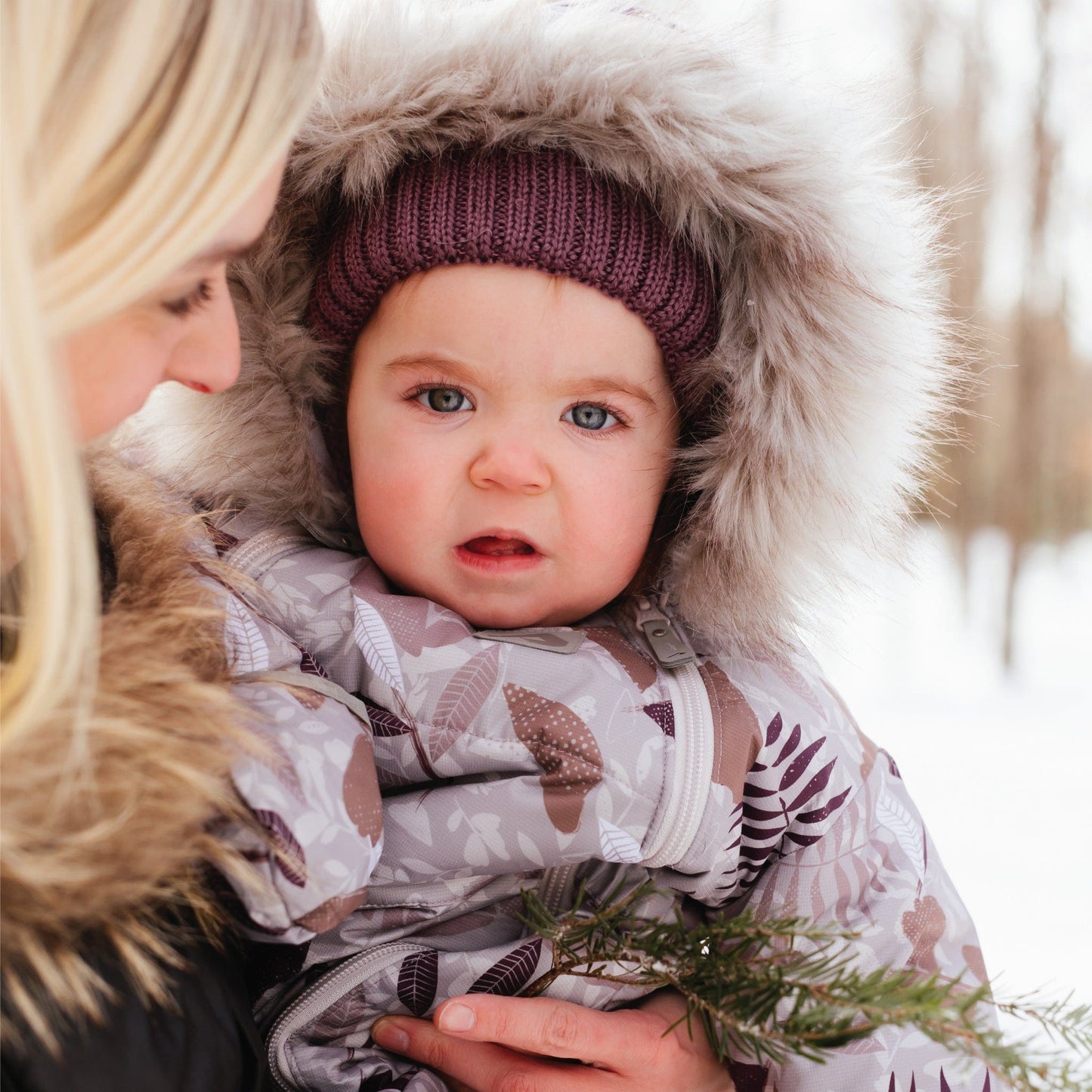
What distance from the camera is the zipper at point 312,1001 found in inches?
35.4

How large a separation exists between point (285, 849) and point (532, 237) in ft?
1.91

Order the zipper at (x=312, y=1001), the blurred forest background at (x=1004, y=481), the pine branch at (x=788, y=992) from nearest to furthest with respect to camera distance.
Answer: the pine branch at (x=788, y=992) < the zipper at (x=312, y=1001) < the blurred forest background at (x=1004, y=481)

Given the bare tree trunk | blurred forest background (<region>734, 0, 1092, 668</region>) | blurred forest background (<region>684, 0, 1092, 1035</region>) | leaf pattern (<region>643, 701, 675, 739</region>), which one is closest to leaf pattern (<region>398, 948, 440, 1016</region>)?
leaf pattern (<region>643, 701, 675, 739</region>)

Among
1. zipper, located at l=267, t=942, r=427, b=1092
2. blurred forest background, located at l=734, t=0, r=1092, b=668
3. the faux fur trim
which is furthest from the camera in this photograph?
blurred forest background, located at l=734, t=0, r=1092, b=668

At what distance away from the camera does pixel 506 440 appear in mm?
974

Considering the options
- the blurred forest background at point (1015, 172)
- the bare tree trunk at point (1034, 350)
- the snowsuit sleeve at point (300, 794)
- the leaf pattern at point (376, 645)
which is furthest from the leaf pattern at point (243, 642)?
the bare tree trunk at point (1034, 350)

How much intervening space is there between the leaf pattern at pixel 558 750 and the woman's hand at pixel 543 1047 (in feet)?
0.51

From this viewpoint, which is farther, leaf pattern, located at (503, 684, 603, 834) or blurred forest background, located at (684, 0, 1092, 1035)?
blurred forest background, located at (684, 0, 1092, 1035)

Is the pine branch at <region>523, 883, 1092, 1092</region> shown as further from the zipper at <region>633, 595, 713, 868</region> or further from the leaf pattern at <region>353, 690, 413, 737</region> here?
the leaf pattern at <region>353, 690, 413, 737</region>

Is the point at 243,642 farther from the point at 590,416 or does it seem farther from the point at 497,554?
the point at 590,416

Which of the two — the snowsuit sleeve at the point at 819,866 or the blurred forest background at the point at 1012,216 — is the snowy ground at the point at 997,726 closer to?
the snowsuit sleeve at the point at 819,866

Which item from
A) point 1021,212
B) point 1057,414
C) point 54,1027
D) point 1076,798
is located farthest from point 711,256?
point 1057,414

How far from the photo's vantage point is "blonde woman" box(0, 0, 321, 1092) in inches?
23.2

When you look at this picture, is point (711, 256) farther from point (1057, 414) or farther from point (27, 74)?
point (1057, 414)
